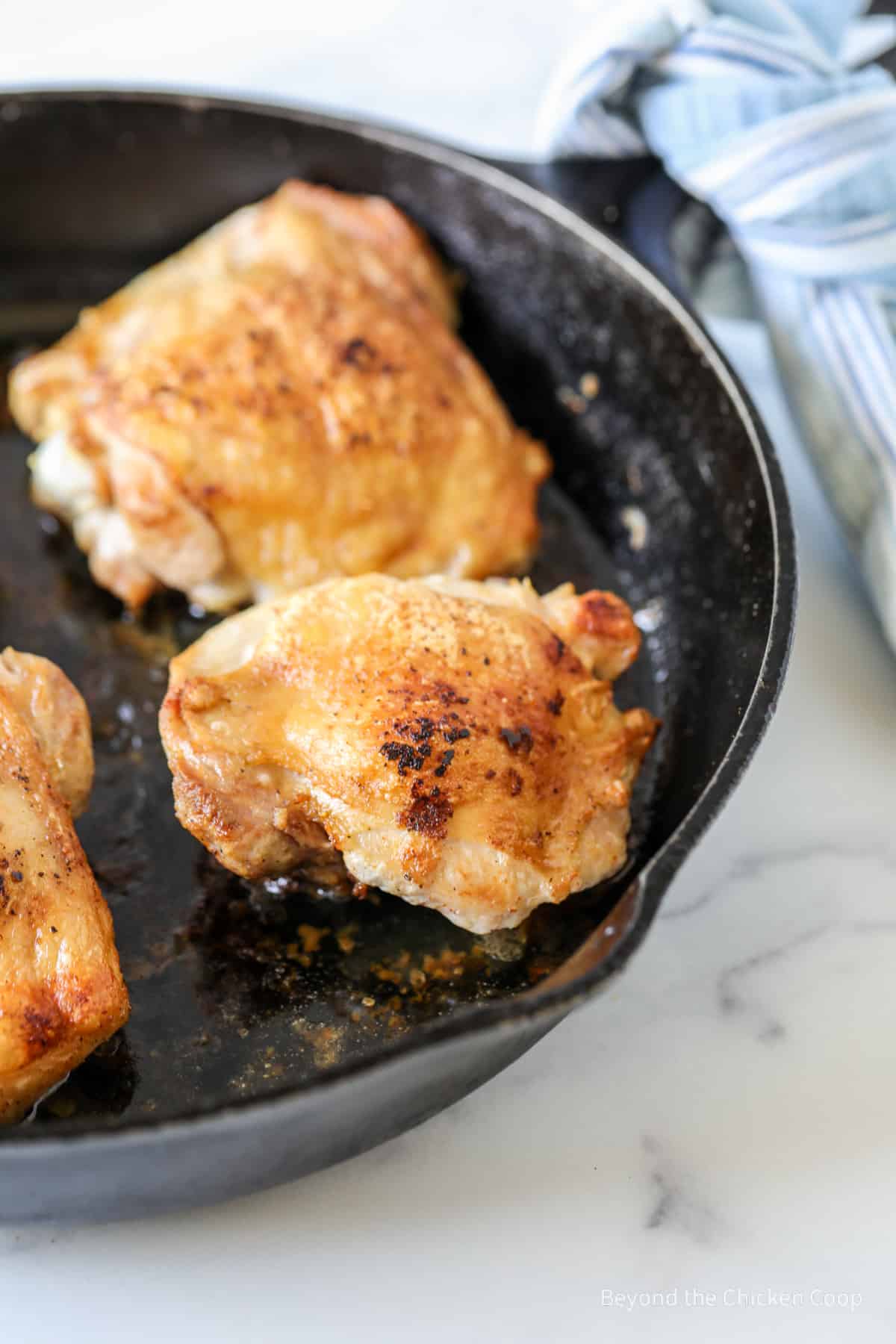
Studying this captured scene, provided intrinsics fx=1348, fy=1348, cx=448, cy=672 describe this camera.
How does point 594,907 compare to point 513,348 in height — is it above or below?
below

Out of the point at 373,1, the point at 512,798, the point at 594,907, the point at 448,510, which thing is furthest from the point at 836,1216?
the point at 373,1

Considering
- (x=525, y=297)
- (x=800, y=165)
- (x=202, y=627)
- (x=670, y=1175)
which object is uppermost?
(x=800, y=165)

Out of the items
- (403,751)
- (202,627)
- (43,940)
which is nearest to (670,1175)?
(403,751)

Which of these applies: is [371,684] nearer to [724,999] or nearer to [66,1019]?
[66,1019]

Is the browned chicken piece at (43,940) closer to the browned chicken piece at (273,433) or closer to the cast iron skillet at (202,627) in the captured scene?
the cast iron skillet at (202,627)

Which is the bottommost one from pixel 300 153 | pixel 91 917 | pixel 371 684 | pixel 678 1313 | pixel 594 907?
pixel 678 1313

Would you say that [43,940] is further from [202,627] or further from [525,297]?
[525,297]

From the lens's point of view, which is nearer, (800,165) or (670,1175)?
(670,1175)
